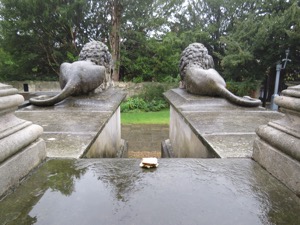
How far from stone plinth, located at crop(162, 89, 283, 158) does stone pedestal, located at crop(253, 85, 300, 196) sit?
28 cm

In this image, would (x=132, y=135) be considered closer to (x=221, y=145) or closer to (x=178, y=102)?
(x=178, y=102)

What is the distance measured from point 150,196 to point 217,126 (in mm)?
1540

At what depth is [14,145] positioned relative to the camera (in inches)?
48.3

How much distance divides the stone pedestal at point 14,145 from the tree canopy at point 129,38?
43.8 feet

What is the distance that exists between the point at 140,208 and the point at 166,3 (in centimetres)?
1620

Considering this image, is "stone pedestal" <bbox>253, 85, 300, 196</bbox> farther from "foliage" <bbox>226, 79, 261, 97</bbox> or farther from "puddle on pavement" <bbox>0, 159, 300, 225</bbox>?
"foliage" <bbox>226, 79, 261, 97</bbox>

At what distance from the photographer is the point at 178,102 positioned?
153 inches

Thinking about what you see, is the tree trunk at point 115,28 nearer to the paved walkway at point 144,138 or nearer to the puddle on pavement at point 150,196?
the paved walkway at point 144,138

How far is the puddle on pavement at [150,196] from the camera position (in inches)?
39.2

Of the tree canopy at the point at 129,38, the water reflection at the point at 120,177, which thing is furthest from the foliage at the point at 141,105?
the water reflection at the point at 120,177

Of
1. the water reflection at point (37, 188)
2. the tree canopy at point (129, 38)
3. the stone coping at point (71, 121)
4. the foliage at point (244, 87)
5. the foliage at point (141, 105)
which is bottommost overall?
the foliage at point (141, 105)

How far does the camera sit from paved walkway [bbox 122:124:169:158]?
605 centimetres

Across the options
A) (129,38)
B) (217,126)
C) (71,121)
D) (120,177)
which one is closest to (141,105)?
(129,38)

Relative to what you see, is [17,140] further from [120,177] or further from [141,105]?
[141,105]
